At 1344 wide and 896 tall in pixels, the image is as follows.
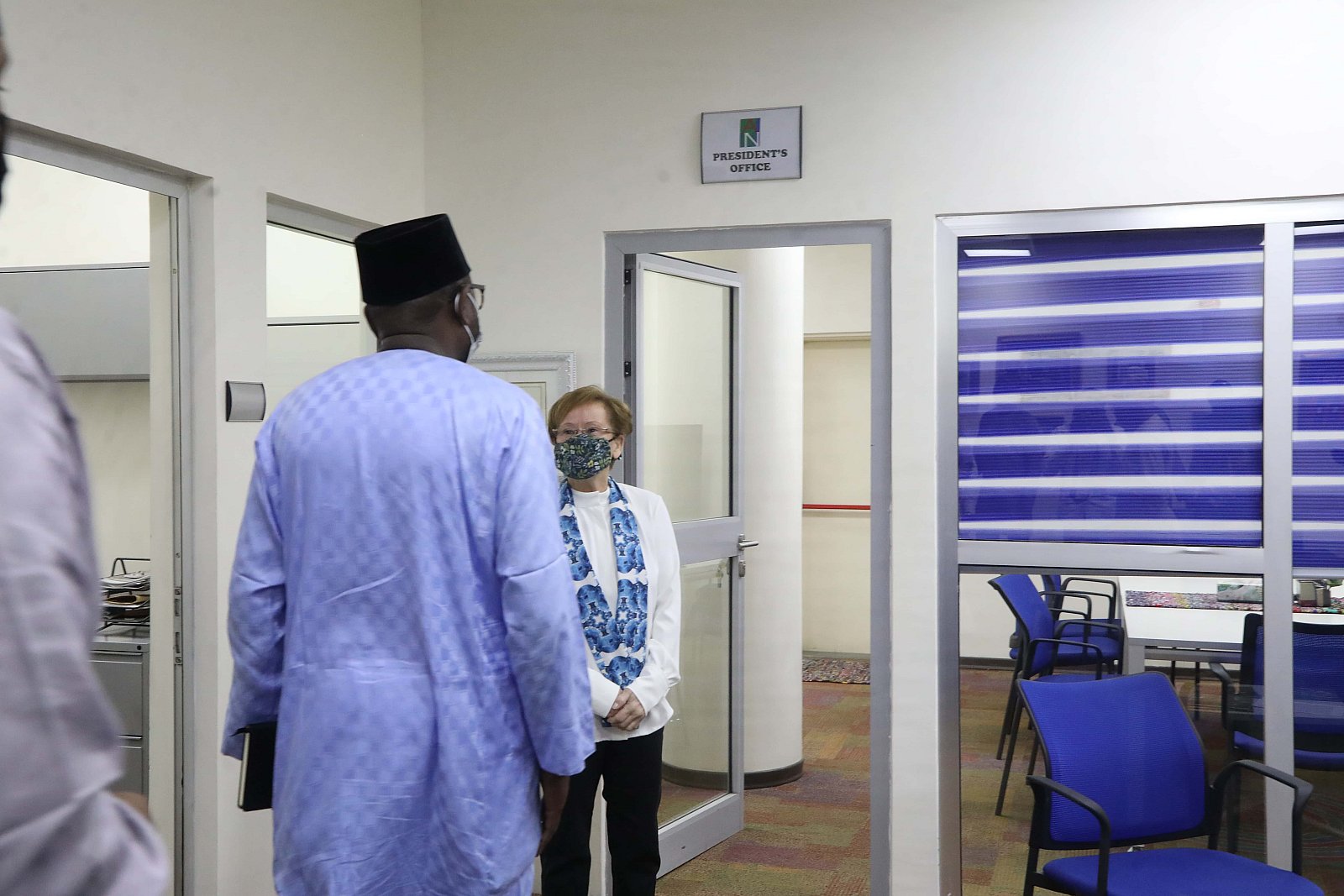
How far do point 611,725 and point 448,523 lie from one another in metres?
1.10

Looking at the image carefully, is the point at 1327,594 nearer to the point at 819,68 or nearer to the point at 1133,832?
the point at 1133,832

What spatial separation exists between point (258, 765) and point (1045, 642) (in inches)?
90.0

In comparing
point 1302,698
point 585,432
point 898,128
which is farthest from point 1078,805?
point 898,128

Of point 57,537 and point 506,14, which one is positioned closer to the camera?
point 57,537

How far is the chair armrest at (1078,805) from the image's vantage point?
2479 mm

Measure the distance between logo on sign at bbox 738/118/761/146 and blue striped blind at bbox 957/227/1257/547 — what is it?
73 centimetres

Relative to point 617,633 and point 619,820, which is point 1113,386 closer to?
point 617,633

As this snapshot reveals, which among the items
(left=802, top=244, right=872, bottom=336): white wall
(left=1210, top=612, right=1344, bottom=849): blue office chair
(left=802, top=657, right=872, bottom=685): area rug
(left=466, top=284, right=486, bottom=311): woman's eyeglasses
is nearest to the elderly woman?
(left=466, top=284, right=486, bottom=311): woman's eyeglasses

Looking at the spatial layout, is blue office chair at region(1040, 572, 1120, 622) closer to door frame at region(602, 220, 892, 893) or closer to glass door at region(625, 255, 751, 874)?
door frame at region(602, 220, 892, 893)

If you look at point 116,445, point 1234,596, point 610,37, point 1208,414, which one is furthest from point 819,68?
point 116,445

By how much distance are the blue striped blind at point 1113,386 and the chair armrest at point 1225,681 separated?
350 mm

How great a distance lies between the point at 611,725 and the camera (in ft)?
8.66

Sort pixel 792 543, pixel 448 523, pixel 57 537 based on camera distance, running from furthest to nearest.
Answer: pixel 792 543 < pixel 448 523 < pixel 57 537

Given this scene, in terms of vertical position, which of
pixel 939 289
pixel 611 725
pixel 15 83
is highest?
pixel 15 83
